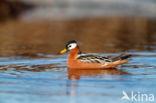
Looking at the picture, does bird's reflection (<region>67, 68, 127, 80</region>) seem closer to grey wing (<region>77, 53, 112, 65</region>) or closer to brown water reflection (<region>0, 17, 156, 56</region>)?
grey wing (<region>77, 53, 112, 65</region>)

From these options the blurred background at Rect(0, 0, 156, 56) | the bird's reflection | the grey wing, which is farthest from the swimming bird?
the blurred background at Rect(0, 0, 156, 56)

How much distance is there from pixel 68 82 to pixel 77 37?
13.0 meters

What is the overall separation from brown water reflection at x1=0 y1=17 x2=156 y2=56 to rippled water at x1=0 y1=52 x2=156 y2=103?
381 cm

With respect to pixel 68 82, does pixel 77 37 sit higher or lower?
higher

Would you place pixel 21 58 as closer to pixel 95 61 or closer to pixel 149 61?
pixel 95 61

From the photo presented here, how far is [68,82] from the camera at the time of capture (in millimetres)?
10414

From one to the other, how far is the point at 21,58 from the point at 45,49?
3.14 m

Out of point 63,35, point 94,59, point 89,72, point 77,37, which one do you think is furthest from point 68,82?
point 63,35

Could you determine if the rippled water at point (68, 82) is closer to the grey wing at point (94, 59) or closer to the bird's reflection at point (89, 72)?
the bird's reflection at point (89, 72)

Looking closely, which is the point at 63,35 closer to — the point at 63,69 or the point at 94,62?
the point at 63,69

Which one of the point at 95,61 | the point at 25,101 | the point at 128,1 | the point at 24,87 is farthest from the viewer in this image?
the point at 128,1

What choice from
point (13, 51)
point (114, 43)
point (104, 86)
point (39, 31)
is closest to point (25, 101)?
point (104, 86)

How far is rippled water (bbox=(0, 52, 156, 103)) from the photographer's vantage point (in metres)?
8.91

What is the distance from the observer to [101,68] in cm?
1253
